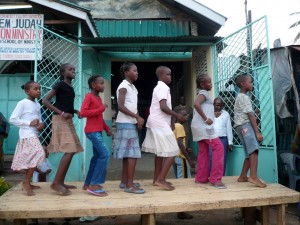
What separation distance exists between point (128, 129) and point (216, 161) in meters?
1.09

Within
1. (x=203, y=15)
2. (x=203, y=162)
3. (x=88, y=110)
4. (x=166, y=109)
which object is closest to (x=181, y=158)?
(x=203, y=162)

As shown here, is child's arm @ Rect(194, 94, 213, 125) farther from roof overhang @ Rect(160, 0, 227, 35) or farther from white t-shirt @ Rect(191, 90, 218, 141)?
roof overhang @ Rect(160, 0, 227, 35)

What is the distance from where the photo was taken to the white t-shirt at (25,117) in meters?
3.46

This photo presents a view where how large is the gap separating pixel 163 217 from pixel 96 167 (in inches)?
64.1

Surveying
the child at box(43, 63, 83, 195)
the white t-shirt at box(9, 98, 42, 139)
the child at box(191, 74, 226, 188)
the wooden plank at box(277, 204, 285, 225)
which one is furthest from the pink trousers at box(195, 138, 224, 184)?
the white t-shirt at box(9, 98, 42, 139)

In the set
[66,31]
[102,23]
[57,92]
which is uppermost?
[102,23]

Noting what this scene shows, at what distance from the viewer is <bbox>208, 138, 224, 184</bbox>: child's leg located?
3.66 m

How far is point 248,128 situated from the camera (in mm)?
3822

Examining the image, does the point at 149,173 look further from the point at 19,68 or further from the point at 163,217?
the point at 19,68

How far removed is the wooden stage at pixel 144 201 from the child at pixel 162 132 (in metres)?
0.28

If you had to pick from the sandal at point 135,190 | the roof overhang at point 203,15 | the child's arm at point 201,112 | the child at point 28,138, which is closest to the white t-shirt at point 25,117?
the child at point 28,138

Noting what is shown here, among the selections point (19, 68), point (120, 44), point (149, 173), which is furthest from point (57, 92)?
point (19, 68)

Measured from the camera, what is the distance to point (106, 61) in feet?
24.8

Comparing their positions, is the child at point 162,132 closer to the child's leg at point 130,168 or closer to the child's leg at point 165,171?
the child's leg at point 165,171
